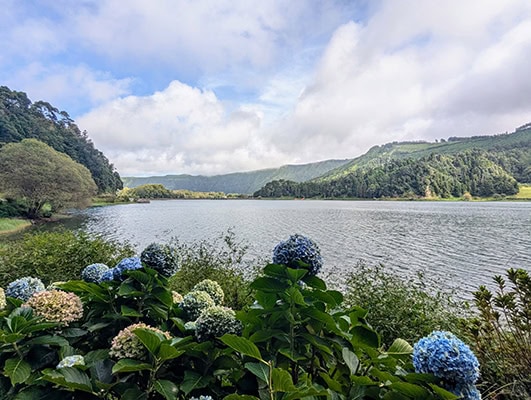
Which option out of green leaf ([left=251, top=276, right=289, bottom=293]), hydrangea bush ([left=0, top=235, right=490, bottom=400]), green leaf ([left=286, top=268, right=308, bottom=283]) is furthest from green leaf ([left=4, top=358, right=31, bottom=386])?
green leaf ([left=286, top=268, right=308, bottom=283])

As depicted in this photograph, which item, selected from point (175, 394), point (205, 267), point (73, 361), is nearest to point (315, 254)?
point (175, 394)

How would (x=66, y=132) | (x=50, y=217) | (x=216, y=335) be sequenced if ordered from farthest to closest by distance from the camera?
(x=66, y=132), (x=50, y=217), (x=216, y=335)

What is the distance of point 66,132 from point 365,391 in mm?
102311

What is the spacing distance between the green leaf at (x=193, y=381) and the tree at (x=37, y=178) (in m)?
48.3

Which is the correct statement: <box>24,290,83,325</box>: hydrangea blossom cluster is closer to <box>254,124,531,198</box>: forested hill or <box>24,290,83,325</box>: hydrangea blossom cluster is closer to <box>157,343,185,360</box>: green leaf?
<box>157,343,185,360</box>: green leaf

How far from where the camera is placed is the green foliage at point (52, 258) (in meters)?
7.66

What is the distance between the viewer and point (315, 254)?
167 cm

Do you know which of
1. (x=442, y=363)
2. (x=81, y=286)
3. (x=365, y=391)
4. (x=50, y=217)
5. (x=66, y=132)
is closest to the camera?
(x=442, y=363)

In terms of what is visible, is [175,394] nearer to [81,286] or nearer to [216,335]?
[216,335]

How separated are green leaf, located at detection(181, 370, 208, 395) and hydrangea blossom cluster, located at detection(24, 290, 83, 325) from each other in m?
0.74

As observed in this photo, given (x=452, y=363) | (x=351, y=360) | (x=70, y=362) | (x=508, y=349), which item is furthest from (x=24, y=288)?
(x=508, y=349)

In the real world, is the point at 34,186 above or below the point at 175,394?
above

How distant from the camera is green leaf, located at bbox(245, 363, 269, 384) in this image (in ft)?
3.70

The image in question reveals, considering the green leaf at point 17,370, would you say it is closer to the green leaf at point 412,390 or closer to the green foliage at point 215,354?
the green foliage at point 215,354
